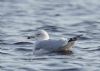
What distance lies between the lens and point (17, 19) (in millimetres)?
21641

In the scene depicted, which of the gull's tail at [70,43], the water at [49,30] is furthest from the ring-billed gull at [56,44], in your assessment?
the water at [49,30]

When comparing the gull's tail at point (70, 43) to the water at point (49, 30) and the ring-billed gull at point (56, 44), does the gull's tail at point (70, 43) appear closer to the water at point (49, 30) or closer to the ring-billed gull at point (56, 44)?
the ring-billed gull at point (56, 44)

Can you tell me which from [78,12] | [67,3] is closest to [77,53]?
[78,12]

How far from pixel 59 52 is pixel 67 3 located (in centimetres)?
977

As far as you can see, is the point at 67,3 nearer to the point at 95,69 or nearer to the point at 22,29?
the point at 22,29

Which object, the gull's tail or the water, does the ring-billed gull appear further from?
the water

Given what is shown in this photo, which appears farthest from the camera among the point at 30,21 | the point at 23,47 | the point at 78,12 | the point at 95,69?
the point at 78,12

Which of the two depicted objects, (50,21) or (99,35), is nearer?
(99,35)

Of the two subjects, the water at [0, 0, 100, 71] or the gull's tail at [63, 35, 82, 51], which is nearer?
the water at [0, 0, 100, 71]

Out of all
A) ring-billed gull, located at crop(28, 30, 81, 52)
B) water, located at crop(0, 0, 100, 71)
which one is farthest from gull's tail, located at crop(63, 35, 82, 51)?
water, located at crop(0, 0, 100, 71)

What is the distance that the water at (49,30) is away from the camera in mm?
13867

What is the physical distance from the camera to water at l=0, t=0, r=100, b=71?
13.9 metres

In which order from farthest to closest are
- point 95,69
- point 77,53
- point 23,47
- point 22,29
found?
point 22,29, point 23,47, point 77,53, point 95,69

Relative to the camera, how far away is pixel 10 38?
17.8 metres
